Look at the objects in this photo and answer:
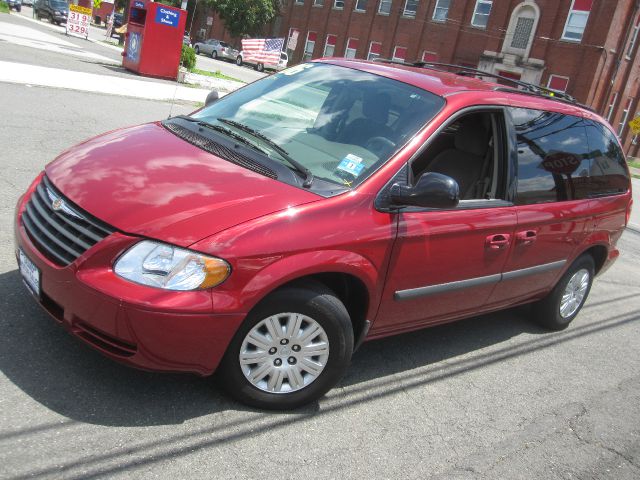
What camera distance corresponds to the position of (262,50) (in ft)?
121

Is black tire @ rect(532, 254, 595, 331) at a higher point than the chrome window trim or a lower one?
lower

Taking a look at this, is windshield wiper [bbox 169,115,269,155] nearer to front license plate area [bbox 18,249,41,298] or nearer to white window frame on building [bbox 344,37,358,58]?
front license plate area [bbox 18,249,41,298]

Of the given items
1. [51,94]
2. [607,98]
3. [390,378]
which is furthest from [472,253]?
[607,98]

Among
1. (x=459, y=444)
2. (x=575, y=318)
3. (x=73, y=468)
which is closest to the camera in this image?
(x=73, y=468)

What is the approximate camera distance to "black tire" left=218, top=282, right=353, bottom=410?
122 inches

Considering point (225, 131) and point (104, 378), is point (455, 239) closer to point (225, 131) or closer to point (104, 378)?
point (225, 131)

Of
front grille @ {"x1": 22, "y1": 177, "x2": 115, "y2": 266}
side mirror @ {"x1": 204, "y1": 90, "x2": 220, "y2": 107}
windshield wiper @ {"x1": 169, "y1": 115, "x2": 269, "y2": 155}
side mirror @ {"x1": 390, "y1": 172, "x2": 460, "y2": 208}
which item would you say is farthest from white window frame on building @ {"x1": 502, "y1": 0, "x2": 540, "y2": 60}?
front grille @ {"x1": 22, "y1": 177, "x2": 115, "y2": 266}

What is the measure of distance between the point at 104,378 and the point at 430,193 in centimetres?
198

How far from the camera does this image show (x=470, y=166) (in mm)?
4371

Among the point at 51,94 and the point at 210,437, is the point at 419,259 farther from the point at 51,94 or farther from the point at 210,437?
the point at 51,94

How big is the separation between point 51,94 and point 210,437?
10.1 metres

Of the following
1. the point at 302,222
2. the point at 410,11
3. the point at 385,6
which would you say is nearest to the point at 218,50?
the point at 385,6

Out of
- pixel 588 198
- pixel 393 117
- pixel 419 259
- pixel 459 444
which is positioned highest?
pixel 393 117

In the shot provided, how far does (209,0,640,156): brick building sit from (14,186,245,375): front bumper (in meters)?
32.3
